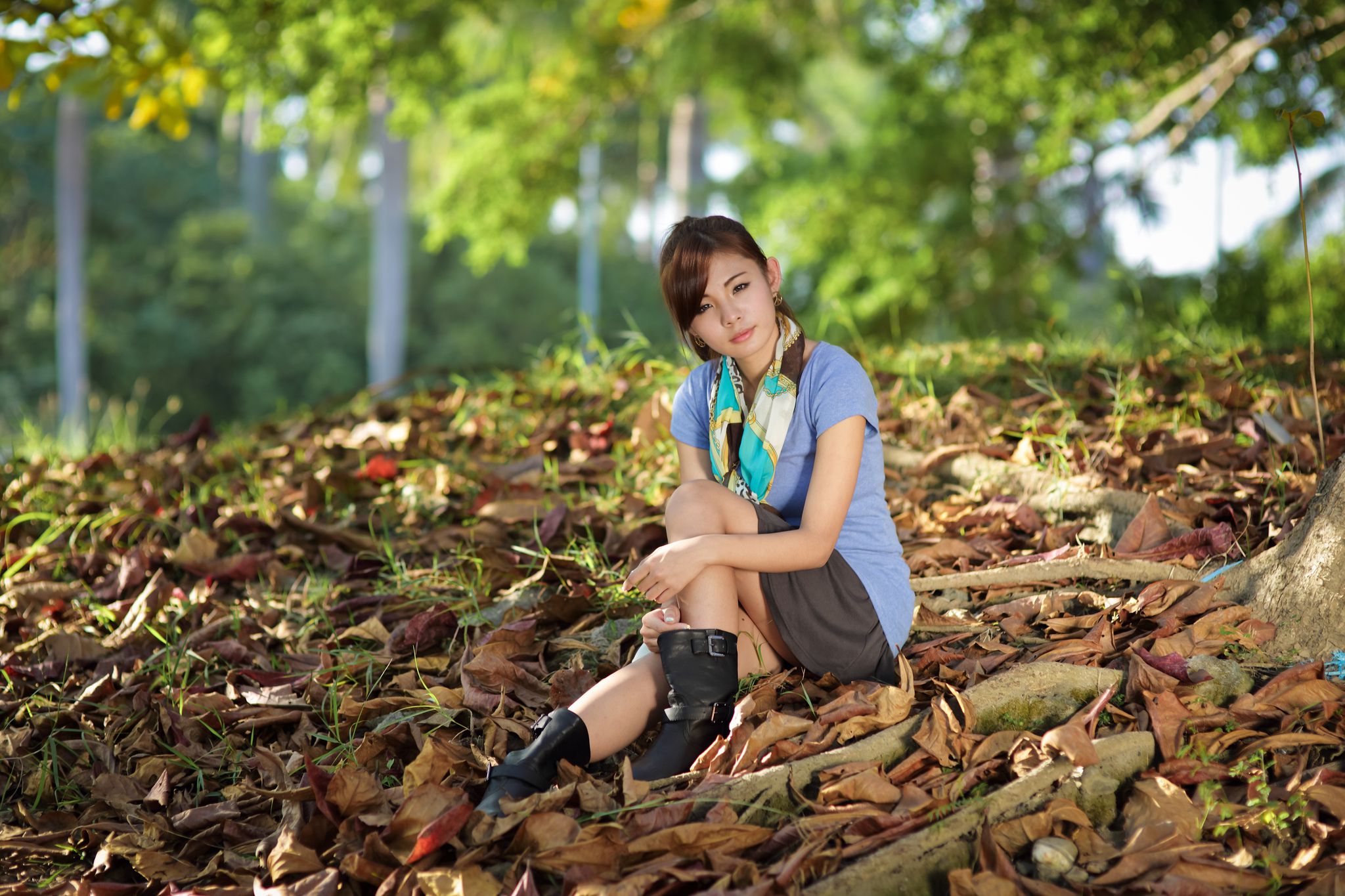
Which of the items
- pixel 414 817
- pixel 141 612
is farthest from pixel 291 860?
pixel 141 612

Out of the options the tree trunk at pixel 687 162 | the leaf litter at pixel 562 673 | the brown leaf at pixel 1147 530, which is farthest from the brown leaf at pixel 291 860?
the tree trunk at pixel 687 162

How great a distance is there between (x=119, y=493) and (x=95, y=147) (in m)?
24.3

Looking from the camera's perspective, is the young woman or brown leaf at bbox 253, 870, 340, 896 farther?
the young woman

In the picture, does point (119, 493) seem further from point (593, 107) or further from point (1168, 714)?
point (593, 107)

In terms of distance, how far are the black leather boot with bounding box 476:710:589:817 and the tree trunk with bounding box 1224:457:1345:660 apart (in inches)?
58.3

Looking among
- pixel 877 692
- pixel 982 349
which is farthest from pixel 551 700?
pixel 982 349

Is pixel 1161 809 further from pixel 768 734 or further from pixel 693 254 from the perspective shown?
pixel 693 254

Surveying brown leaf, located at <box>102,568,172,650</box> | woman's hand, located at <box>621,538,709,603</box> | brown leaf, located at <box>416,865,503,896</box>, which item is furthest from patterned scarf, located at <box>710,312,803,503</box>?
brown leaf, located at <box>102,568,172,650</box>

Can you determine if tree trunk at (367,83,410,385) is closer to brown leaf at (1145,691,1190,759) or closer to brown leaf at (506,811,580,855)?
brown leaf at (506,811,580,855)

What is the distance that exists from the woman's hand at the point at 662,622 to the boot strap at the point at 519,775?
1.18 ft

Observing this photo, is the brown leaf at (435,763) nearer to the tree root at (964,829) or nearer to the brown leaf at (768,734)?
the brown leaf at (768,734)

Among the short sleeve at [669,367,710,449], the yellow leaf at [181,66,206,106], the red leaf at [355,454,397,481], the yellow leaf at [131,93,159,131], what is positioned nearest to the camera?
the short sleeve at [669,367,710,449]

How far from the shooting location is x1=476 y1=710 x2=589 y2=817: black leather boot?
1.85 m

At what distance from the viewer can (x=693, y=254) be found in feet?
7.23
